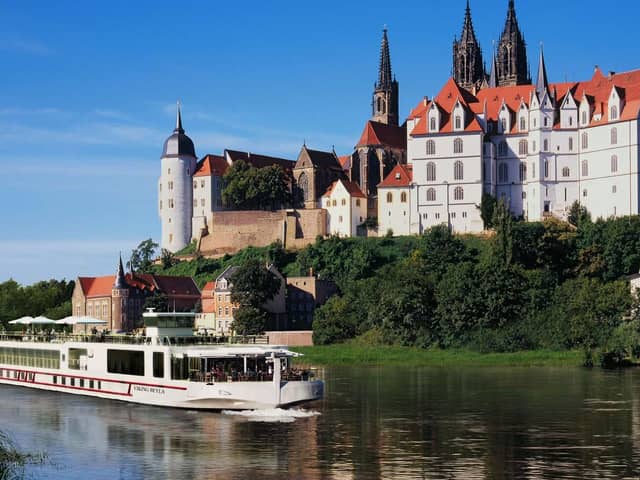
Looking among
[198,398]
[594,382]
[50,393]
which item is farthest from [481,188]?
[198,398]

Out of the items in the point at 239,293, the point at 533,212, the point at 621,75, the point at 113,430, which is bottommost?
the point at 113,430

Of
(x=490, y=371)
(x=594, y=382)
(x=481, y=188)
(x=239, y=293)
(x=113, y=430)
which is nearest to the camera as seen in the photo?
(x=113, y=430)

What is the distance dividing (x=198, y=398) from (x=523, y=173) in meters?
73.2

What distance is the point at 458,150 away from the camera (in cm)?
11900

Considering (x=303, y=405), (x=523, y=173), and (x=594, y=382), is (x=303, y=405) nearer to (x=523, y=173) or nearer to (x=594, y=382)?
(x=594, y=382)

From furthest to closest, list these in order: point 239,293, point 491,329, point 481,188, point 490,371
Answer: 1. point 481,188
2. point 239,293
3. point 491,329
4. point 490,371

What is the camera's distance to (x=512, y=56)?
A: 15175 cm

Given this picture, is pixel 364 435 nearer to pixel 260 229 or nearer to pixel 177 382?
pixel 177 382

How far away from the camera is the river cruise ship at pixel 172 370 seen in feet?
168

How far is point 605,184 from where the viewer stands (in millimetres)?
113688

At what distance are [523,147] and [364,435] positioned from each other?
78274mm

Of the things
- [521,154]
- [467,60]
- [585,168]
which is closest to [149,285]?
[521,154]

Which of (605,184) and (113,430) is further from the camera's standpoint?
(605,184)

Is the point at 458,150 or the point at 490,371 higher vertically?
the point at 458,150
